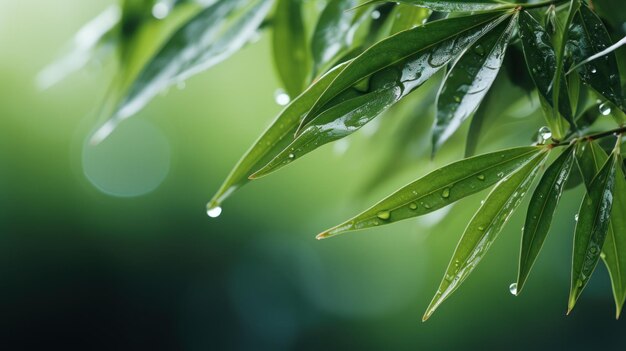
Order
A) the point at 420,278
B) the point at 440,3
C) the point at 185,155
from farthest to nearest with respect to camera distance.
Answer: the point at 185,155, the point at 420,278, the point at 440,3

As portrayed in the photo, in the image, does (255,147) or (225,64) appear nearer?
(255,147)

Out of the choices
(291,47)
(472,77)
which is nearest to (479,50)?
(472,77)

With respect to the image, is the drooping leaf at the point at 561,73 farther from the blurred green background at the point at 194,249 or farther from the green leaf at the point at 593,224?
the blurred green background at the point at 194,249

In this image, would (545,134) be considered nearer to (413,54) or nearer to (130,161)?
(413,54)

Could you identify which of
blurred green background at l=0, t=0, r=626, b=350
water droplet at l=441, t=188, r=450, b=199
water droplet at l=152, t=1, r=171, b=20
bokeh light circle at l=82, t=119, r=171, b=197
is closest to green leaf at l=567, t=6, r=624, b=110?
water droplet at l=441, t=188, r=450, b=199

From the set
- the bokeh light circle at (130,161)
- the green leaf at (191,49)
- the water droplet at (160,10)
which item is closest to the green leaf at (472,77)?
the green leaf at (191,49)

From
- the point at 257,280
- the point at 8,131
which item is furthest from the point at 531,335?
the point at 8,131

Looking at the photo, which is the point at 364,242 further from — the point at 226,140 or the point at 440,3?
the point at 440,3
